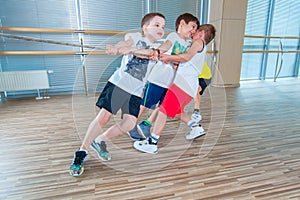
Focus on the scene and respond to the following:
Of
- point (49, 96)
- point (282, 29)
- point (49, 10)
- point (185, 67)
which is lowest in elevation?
point (49, 96)

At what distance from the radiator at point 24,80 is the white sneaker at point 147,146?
2.41m

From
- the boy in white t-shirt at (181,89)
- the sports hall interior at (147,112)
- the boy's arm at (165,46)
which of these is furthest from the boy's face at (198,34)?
the sports hall interior at (147,112)

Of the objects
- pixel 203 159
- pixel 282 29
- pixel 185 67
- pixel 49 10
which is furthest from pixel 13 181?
pixel 282 29

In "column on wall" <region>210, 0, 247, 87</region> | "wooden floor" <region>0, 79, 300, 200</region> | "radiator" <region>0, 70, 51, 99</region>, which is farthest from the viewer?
"column on wall" <region>210, 0, 247, 87</region>

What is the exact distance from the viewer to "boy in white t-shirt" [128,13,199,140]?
1.38 m

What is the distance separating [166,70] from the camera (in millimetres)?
1578

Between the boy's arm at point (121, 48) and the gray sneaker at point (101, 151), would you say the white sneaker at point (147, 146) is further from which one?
the boy's arm at point (121, 48)

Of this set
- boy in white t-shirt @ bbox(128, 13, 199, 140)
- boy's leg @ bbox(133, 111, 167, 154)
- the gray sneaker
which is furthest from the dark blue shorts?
the gray sneaker

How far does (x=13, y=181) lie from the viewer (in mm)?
1201

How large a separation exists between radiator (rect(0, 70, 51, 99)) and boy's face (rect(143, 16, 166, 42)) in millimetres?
2554

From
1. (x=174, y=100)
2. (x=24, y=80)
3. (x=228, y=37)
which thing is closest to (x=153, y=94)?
(x=174, y=100)

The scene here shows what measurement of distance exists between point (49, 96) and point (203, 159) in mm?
2956

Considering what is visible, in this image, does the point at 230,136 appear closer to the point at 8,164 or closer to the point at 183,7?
the point at 8,164

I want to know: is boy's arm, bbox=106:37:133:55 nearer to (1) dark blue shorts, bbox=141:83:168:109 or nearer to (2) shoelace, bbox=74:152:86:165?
(1) dark blue shorts, bbox=141:83:168:109
